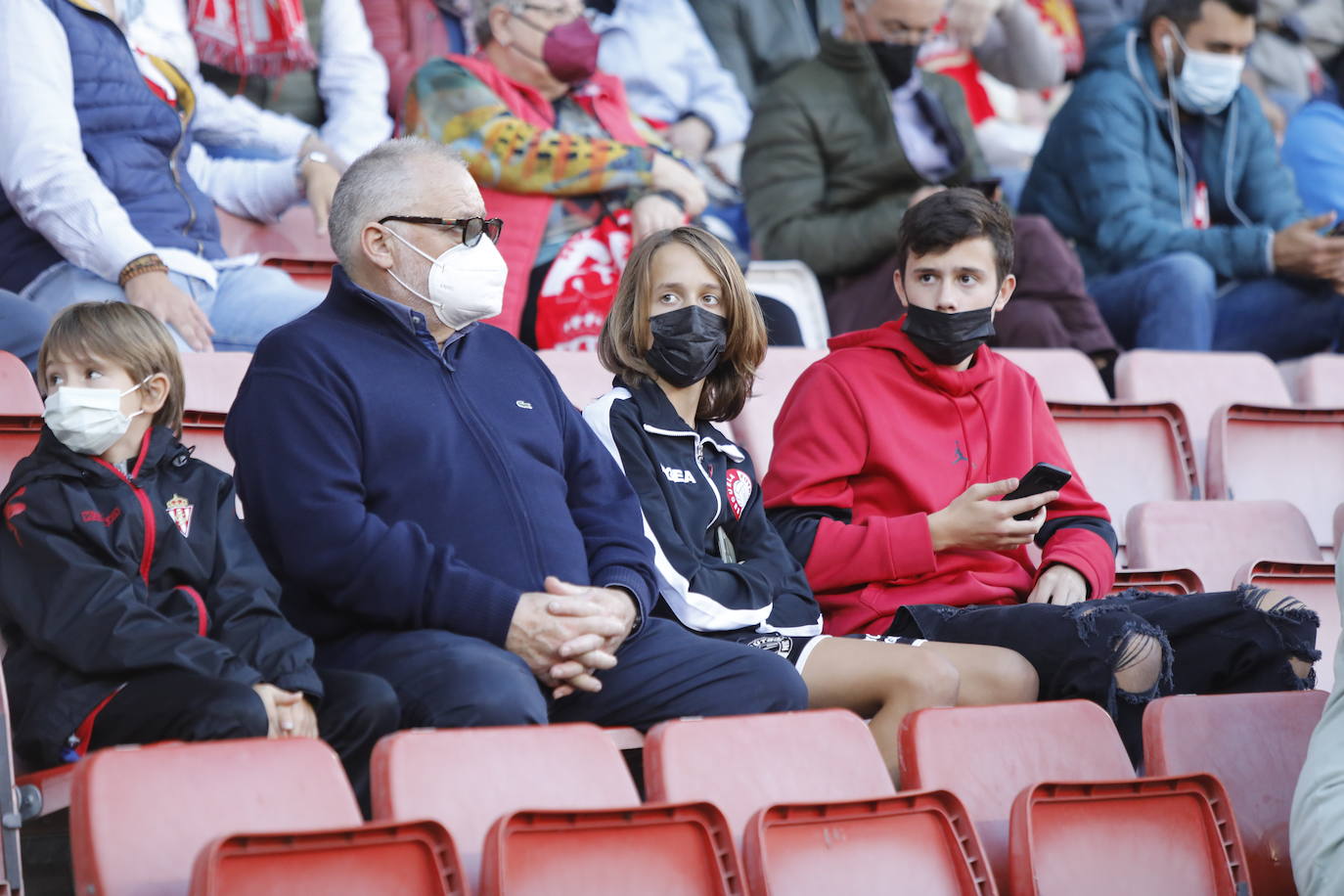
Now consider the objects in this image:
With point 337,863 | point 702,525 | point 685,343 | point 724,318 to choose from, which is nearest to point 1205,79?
point 724,318

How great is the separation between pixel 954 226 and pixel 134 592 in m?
1.77

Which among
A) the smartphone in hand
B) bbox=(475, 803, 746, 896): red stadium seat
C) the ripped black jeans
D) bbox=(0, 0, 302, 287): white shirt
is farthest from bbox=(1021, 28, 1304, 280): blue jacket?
bbox=(475, 803, 746, 896): red stadium seat

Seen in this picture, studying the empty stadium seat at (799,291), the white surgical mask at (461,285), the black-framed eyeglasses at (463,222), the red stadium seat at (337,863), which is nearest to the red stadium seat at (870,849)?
the red stadium seat at (337,863)

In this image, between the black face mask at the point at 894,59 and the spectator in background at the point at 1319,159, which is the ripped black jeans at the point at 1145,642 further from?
the spectator in background at the point at 1319,159

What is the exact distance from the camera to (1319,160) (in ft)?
20.2

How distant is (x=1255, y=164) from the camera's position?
5.59m

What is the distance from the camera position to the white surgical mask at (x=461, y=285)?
9.45ft

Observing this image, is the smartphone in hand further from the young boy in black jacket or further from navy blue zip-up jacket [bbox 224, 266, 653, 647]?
the young boy in black jacket

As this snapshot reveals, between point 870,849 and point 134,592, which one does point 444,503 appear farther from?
point 870,849

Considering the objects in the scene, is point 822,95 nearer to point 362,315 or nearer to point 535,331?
point 535,331

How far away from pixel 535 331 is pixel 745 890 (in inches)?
95.5

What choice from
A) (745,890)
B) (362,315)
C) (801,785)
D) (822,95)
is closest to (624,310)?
(362,315)

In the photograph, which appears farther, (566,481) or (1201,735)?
(566,481)

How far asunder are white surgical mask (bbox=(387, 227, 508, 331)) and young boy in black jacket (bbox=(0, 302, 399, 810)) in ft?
1.42
